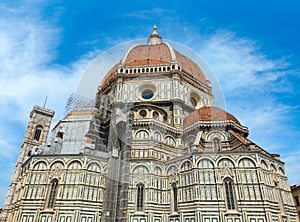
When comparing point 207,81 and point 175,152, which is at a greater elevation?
point 207,81

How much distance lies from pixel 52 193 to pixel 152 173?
9270mm

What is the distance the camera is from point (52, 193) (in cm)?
2034

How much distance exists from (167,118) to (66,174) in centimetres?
1333

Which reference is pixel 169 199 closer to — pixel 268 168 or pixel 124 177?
pixel 124 177

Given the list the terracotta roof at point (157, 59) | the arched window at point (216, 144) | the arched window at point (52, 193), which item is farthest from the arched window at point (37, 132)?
the arched window at point (216, 144)

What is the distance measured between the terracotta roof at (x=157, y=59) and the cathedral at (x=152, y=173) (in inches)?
305

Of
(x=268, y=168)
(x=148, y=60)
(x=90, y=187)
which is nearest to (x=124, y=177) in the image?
(x=90, y=187)

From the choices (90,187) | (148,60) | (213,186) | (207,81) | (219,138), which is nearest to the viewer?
(213,186)

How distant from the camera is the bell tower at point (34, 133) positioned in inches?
1598

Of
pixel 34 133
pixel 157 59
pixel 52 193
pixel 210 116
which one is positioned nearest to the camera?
pixel 52 193

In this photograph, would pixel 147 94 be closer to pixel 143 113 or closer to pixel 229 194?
pixel 143 113

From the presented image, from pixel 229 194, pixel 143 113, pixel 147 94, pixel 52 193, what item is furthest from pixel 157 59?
pixel 52 193

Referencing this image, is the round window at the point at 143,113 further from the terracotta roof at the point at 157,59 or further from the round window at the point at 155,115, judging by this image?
the terracotta roof at the point at 157,59

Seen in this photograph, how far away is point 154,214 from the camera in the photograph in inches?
789
